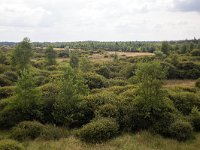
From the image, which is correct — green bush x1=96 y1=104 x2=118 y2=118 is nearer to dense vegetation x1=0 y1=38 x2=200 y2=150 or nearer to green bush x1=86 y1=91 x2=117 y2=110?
dense vegetation x1=0 y1=38 x2=200 y2=150

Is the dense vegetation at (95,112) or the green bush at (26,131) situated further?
the dense vegetation at (95,112)

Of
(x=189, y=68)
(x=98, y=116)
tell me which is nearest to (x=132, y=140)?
(x=98, y=116)

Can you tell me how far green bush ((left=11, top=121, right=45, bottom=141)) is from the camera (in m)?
21.2

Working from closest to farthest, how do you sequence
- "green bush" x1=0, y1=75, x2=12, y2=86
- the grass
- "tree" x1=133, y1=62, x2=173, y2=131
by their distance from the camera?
the grass < "tree" x1=133, y1=62, x2=173, y2=131 < "green bush" x1=0, y1=75, x2=12, y2=86

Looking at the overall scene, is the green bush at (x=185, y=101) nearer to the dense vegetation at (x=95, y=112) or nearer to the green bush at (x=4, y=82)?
the dense vegetation at (x=95, y=112)

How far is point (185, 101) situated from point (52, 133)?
13233mm

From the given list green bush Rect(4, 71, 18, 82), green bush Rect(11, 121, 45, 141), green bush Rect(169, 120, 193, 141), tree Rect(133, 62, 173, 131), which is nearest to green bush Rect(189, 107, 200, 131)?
green bush Rect(169, 120, 193, 141)

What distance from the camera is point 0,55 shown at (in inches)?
2307

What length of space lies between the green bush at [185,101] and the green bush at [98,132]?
837 centimetres

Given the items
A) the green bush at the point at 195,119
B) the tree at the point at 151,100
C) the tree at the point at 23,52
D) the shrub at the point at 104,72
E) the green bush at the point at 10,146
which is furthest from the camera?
the shrub at the point at 104,72

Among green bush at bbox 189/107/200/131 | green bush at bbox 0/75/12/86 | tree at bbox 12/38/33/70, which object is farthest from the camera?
tree at bbox 12/38/33/70

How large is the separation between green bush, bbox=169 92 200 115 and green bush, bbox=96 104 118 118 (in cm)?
674

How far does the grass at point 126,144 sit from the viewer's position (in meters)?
19.4

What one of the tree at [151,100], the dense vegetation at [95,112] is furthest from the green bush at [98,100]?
the tree at [151,100]
